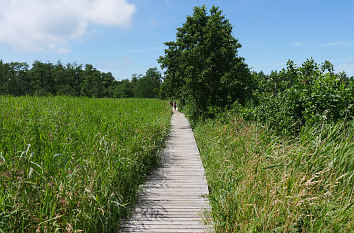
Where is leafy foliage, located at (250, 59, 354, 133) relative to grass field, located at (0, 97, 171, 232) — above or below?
above

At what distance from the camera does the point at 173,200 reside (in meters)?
3.94

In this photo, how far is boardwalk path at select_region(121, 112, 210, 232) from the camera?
10.4 ft

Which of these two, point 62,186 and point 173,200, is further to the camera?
point 173,200

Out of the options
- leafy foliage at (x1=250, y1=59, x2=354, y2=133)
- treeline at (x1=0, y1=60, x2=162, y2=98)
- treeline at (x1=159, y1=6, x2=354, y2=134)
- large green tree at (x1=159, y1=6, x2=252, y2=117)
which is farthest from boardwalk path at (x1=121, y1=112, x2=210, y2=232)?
treeline at (x1=0, y1=60, x2=162, y2=98)

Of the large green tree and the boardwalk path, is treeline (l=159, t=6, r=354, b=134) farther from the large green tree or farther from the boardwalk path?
the boardwalk path

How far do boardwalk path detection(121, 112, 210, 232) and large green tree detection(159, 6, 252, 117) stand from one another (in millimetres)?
7139

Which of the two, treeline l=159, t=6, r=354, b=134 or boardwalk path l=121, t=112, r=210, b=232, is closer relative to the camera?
boardwalk path l=121, t=112, r=210, b=232

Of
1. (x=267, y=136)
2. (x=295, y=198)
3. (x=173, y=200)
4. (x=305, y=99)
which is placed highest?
(x=305, y=99)

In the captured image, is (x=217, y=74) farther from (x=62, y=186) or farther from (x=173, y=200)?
(x=62, y=186)

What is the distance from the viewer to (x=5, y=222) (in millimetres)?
2326

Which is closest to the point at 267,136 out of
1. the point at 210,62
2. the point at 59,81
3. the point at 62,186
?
the point at 62,186

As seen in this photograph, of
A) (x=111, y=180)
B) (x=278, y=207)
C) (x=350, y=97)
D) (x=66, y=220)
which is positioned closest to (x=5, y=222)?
(x=66, y=220)

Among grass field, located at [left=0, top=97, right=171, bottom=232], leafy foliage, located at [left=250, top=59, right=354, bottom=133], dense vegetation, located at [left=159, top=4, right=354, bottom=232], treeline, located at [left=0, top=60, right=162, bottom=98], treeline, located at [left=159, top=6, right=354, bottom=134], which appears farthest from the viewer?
treeline, located at [left=0, top=60, right=162, bottom=98]

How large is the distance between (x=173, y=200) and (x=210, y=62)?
10.0m
